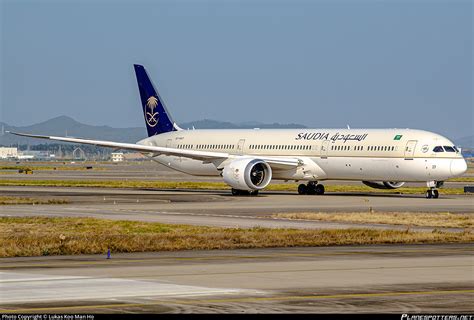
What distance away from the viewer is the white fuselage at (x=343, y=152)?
57.8m

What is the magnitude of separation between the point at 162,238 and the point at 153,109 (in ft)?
148

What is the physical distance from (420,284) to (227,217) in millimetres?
21736

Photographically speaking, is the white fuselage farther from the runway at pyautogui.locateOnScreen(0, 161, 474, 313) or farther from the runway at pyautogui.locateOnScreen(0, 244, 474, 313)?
the runway at pyautogui.locateOnScreen(0, 244, 474, 313)

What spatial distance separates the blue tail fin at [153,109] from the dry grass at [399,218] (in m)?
32.7

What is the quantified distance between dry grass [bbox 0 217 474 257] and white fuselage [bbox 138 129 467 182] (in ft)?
81.0

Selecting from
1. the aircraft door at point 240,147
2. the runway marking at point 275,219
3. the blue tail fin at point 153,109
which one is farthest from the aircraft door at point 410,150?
the blue tail fin at point 153,109

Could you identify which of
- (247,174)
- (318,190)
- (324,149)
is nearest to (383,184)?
(318,190)

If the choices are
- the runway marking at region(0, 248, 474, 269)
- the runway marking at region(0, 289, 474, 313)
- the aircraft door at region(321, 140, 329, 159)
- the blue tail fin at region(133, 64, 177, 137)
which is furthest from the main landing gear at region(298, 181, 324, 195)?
the runway marking at region(0, 289, 474, 313)

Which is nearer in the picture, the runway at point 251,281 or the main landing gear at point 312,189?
the runway at point 251,281

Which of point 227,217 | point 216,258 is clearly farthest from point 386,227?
point 216,258

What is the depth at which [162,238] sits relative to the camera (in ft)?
99.6

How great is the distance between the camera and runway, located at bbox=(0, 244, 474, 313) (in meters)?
16.8

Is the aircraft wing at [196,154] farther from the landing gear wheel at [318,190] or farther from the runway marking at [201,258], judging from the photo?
the runway marking at [201,258]

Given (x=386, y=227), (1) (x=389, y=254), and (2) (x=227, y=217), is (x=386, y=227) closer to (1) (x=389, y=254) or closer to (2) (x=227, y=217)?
(2) (x=227, y=217)
